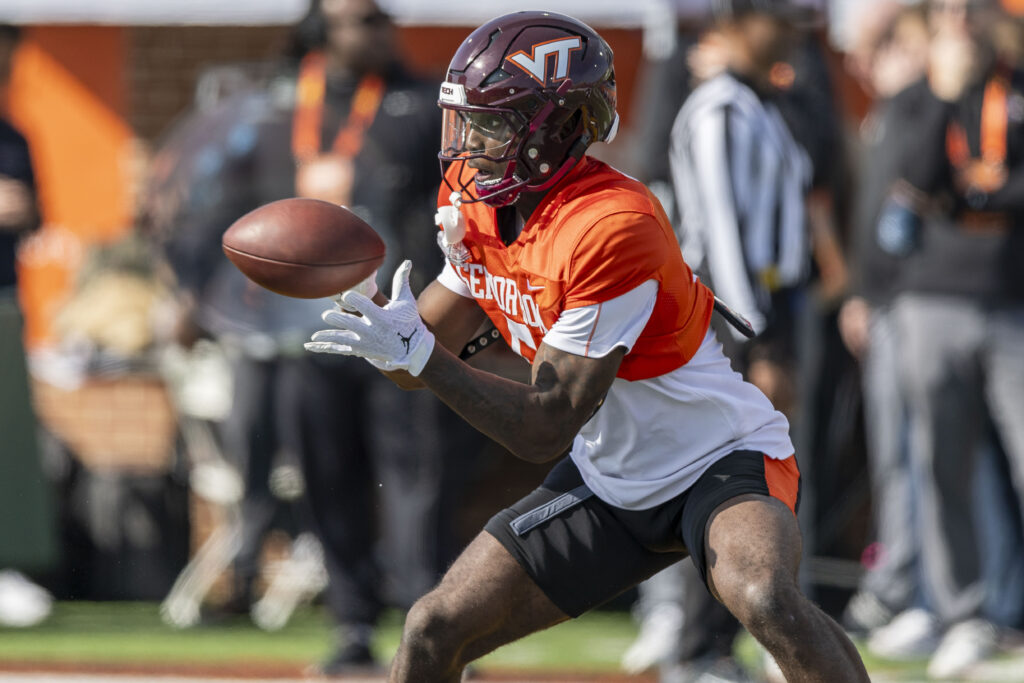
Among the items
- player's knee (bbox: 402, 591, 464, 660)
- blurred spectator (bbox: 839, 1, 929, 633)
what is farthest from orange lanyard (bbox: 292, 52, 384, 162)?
player's knee (bbox: 402, 591, 464, 660)

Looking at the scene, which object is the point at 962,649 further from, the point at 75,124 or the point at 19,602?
the point at 75,124

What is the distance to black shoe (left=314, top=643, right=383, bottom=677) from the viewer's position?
5.96m

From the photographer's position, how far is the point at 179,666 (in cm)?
620

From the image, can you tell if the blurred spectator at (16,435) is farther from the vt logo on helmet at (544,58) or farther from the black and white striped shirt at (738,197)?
the vt logo on helmet at (544,58)

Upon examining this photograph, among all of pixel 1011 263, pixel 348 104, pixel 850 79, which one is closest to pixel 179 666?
pixel 348 104

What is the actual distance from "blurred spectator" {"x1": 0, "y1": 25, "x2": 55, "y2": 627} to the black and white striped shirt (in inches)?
117

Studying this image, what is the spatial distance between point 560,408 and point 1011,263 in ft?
11.5

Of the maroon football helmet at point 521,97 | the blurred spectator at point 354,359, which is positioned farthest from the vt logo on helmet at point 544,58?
the blurred spectator at point 354,359

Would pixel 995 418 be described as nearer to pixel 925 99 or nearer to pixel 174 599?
pixel 925 99

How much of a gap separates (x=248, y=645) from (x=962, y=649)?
2.81 m

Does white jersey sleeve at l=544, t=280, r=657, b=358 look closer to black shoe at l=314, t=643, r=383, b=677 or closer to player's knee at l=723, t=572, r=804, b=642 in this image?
player's knee at l=723, t=572, r=804, b=642

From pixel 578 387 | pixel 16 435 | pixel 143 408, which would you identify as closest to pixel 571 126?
pixel 578 387

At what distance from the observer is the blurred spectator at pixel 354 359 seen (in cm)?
626

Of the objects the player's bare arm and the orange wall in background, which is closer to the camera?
the player's bare arm
